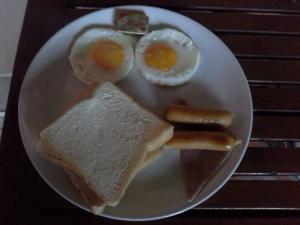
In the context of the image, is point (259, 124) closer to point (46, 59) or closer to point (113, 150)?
point (113, 150)

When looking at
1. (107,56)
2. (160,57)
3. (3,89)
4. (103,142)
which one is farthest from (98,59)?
(3,89)

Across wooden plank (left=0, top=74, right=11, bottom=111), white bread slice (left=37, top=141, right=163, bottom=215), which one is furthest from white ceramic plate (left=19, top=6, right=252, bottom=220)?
wooden plank (left=0, top=74, right=11, bottom=111)

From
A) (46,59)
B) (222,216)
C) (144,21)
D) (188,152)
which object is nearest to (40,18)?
(46,59)

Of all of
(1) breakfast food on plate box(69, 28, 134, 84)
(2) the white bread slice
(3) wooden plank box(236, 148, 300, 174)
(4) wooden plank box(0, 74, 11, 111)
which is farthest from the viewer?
(4) wooden plank box(0, 74, 11, 111)

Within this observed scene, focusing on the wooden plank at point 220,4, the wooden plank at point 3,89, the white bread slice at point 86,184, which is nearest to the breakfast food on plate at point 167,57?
the wooden plank at point 220,4

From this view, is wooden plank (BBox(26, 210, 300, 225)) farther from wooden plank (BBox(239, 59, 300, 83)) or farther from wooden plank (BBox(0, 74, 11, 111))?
wooden plank (BBox(0, 74, 11, 111))

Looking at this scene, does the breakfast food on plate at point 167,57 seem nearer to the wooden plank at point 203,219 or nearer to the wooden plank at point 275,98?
the wooden plank at point 275,98
